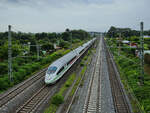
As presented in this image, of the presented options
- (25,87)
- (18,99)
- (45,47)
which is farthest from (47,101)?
(45,47)

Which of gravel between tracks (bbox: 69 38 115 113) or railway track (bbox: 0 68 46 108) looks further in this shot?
railway track (bbox: 0 68 46 108)

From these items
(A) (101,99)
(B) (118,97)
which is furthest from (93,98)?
(B) (118,97)

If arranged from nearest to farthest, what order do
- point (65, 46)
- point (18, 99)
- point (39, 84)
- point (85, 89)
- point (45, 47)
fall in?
point (18, 99), point (85, 89), point (39, 84), point (45, 47), point (65, 46)

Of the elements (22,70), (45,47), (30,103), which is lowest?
(30,103)

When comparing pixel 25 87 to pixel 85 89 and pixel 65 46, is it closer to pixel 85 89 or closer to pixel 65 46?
pixel 85 89

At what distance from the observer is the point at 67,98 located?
19.9 metres

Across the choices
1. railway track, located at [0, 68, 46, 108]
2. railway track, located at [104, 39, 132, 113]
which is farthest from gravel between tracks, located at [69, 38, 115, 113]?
railway track, located at [0, 68, 46, 108]

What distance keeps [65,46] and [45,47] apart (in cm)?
1657

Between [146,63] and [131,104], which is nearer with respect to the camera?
[131,104]

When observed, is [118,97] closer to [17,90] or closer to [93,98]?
[93,98]

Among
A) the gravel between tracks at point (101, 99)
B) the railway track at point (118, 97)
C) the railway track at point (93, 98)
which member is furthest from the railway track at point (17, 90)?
the railway track at point (118, 97)

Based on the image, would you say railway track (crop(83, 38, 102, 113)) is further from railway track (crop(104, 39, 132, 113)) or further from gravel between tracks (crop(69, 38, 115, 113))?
railway track (crop(104, 39, 132, 113))

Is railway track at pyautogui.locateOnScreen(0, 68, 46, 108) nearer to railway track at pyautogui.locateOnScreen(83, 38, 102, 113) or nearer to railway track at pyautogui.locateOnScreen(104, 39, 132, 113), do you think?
railway track at pyautogui.locateOnScreen(83, 38, 102, 113)

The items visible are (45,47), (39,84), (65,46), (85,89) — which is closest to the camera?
(85,89)
